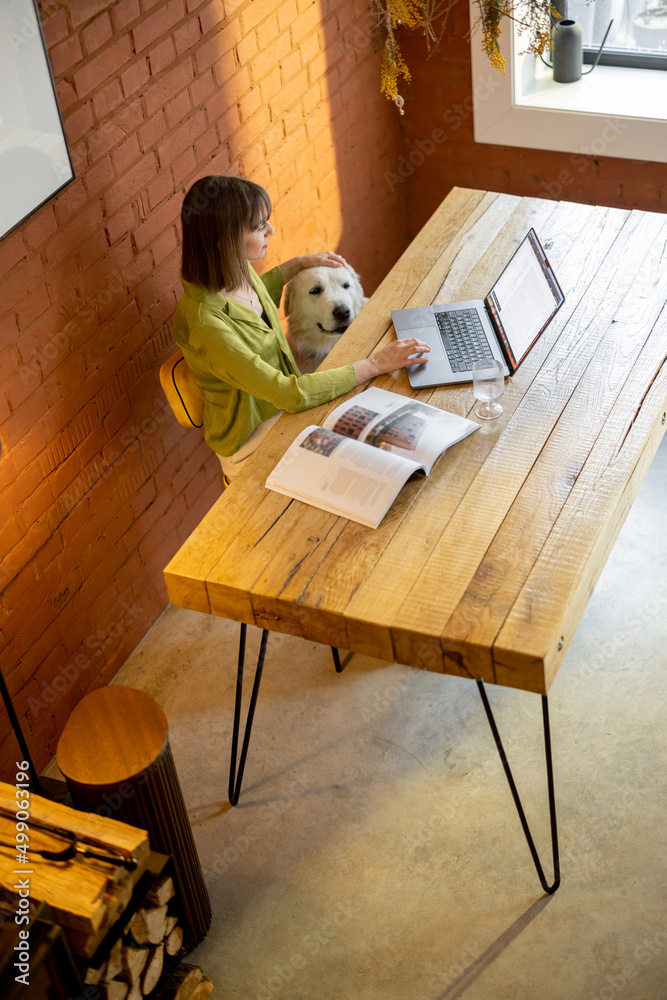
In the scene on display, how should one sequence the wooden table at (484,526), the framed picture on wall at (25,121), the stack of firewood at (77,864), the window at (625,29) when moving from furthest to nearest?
the window at (625,29) < the framed picture on wall at (25,121) < the wooden table at (484,526) < the stack of firewood at (77,864)

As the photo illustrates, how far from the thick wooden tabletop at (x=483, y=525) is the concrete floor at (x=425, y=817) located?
2.29 ft

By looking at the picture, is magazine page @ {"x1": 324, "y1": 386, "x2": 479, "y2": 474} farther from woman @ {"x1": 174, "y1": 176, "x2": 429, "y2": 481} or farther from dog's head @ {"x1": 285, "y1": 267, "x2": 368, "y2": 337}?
dog's head @ {"x1": 285, "y1": 267, "x2": 368, "y2": 337}

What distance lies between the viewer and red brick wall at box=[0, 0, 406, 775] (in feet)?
7.91

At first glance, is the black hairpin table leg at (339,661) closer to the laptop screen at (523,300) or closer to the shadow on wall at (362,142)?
the laptop screen at (523,300)

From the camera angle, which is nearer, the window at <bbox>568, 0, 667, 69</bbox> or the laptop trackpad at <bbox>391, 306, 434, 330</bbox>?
the laptop trackpad at <bbox>391, 306, 434, 330</bbox>

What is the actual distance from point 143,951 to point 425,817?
782 millimetres

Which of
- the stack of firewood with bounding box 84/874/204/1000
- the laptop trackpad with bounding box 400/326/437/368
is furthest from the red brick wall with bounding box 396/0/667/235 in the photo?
the stack of firewood with bounding box 84/874/204/1000

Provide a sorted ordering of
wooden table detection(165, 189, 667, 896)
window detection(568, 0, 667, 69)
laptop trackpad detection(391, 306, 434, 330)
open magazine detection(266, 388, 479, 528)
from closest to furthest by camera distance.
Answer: wooden table detection(165, 189, 667, 896)
open magazine detection(266, 388, 479, 528)
laptop trackpad detection(391, 306, 434, 330)
window detection(568, 0, 667, 69)

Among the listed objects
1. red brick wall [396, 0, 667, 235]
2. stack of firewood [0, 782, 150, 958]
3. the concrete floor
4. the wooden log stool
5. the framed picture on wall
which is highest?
the framed picture on wall

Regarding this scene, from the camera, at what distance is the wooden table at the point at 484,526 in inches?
78.3

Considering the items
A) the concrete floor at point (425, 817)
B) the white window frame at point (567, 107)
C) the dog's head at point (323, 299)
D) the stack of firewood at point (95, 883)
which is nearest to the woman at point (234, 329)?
the dog's head at point (323, 299)

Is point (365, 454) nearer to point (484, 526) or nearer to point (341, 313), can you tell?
point (484, 526)

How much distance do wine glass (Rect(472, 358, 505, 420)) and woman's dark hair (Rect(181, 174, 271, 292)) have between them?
2.11 ft

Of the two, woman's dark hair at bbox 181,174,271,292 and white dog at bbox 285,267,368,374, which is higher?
woman's dark hair at bbox 181,174,271,292
